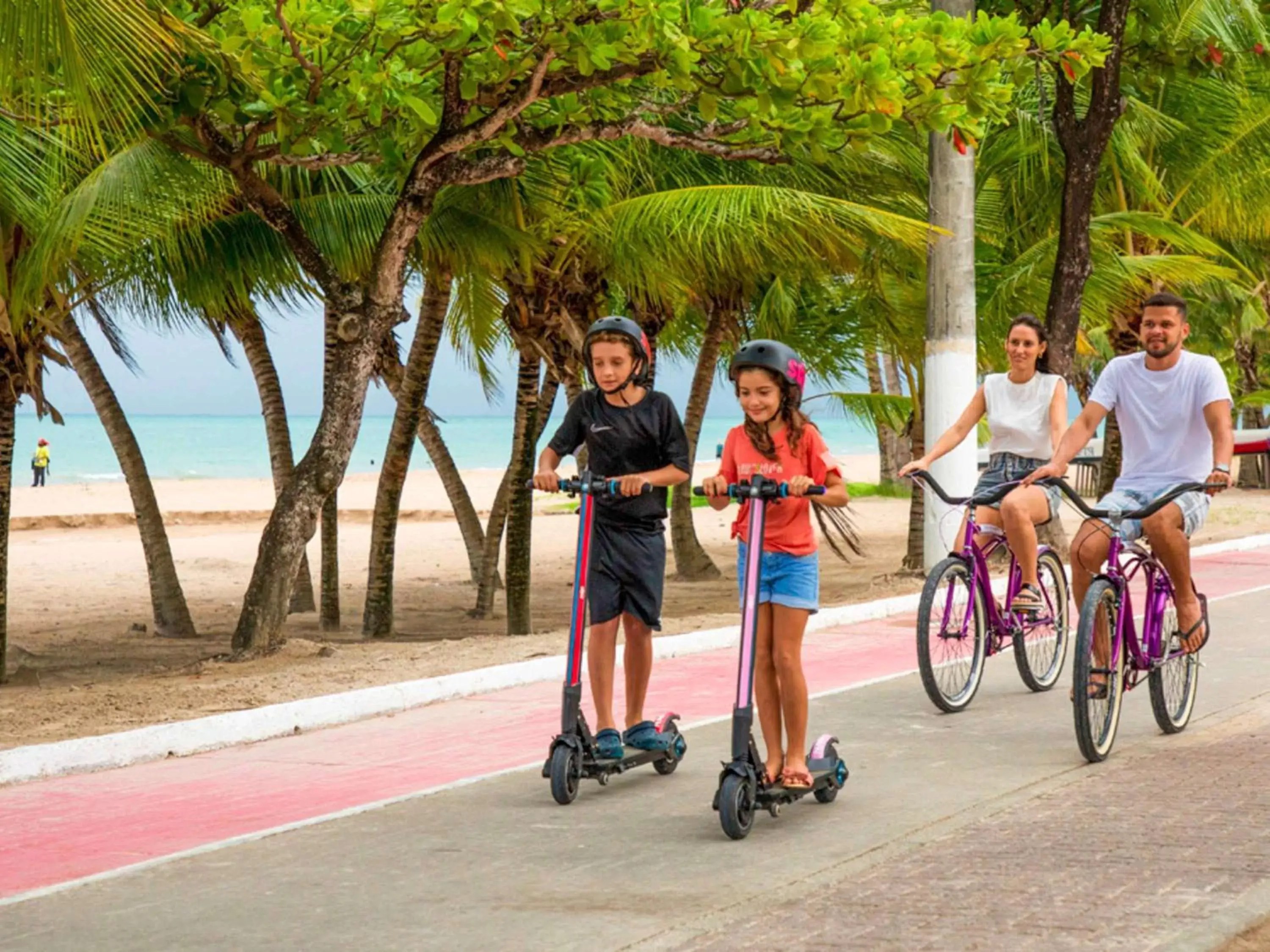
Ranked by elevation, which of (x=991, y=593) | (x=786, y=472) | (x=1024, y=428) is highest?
(x=1024, y=428)

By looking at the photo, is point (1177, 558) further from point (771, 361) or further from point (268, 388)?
point (268, 388)

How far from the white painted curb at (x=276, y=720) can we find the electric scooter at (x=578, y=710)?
190 centimetres

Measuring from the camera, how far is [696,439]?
22281 mm

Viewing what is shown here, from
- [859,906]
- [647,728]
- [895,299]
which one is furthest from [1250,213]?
[859,906]

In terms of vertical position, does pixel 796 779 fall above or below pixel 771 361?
below

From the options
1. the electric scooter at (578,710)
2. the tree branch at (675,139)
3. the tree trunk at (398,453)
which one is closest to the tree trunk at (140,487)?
the tree trunk at (398,453)

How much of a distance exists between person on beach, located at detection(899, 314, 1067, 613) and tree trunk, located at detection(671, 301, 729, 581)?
38.8 ft

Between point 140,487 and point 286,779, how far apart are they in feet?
29.2

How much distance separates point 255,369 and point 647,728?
11.4m

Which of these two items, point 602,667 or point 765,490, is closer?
point 765,490

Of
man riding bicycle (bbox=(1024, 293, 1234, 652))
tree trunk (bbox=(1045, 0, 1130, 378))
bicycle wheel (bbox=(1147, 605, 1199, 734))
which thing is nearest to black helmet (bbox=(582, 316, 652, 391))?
man riding bicycle (bbox=(1024, 293, 1234, 652))

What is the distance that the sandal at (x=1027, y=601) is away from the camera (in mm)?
9109

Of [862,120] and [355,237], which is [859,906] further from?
[355,237]

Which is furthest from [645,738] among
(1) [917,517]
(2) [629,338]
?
(1) [917,517]
